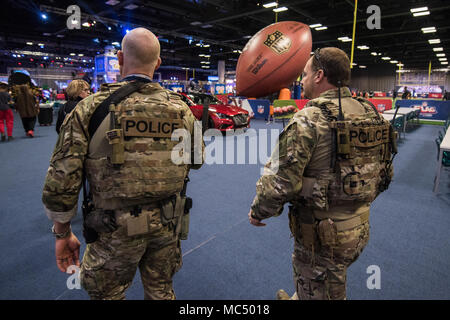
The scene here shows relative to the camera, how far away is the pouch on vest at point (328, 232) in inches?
52.9

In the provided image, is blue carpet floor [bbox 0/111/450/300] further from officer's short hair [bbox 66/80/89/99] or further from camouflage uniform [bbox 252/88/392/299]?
officer's short hair [bbox 66/80/89/99]

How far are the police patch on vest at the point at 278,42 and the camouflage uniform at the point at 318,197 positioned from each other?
56 cm

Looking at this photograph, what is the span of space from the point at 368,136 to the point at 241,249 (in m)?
1.85

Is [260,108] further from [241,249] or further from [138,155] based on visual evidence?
[138,155]

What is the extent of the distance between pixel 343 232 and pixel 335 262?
18cm

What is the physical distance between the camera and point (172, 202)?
140 centimetres

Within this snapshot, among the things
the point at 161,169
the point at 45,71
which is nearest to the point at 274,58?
the point at 161,169

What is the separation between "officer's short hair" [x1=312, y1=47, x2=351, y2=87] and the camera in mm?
1337

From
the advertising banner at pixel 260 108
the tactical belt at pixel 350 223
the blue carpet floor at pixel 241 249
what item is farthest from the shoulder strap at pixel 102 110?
the advertising banner at pixel 260 108

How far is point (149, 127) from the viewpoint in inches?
50.0

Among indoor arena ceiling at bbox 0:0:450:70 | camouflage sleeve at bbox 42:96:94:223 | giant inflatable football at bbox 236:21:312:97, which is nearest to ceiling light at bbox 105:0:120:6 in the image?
indoor arena ceiling at bbox 0:0:450:70

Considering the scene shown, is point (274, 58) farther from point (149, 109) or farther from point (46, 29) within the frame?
point (46, 29)

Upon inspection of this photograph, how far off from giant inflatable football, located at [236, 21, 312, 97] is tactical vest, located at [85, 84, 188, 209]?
66 cm

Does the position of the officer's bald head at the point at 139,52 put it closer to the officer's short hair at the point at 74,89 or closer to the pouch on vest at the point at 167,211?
the pouch on vest at the point at 167,211
